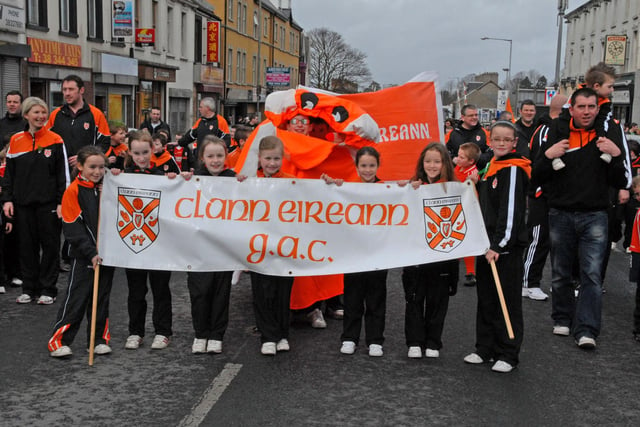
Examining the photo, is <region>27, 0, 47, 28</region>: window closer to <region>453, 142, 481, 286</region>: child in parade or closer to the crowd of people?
<region>453, 142, 481, 286</region>: child in parade

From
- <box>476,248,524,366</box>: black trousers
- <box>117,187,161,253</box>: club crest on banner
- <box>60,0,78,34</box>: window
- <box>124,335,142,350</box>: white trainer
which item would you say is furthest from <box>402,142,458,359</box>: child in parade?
<box>60,0,78,34</box>: window

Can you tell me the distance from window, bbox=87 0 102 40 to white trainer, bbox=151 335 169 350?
23.7m

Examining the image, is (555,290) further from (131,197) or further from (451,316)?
(131,197)

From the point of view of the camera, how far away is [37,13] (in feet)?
78.3

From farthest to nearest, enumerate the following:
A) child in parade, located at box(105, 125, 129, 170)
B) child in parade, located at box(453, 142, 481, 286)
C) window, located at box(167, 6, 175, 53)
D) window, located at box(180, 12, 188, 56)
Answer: window, located at box(180, 12, 188, 56) < window, located at box(167, 6, 175, 53) < child in parade, located at box(105, 125, 129, 170) < child in parade, located at box(453, 142, 481, 286)

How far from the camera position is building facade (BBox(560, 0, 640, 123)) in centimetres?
4341

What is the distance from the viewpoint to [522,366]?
18.8ft

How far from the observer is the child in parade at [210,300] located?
19.4ft

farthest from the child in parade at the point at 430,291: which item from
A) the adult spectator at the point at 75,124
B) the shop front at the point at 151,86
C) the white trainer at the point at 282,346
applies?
the shop front at the point at 151,86

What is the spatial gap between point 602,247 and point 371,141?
2.29 meters

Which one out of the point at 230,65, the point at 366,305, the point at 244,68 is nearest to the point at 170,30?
the point at 230,65

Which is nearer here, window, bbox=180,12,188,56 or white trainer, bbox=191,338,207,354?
white trainer, bbox=191,338,207,354

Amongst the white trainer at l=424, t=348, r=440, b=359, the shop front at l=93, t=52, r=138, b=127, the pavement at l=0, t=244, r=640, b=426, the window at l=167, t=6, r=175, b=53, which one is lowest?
the pavement at l=0, t=244, r=640, b=426

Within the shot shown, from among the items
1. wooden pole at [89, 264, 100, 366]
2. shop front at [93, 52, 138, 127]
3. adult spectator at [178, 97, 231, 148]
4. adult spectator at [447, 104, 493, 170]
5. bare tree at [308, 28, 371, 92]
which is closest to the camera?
wooden pole at [89, 264, 100, 366]
